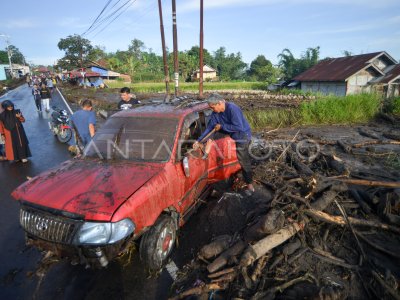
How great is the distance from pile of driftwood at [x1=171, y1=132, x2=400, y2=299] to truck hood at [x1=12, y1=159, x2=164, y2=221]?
1.23m

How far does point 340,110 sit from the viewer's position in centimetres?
1414

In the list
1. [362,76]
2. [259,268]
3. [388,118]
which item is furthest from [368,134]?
[362,76]

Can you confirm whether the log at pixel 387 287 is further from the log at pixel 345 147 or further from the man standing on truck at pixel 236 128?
the log at pixel 345 147

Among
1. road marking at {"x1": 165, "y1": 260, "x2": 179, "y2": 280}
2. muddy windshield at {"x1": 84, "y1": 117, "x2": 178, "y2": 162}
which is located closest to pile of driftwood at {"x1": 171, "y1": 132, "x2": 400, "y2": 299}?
road marking at {"x1": 165, "y1": 260, "x2": 179, "y2": 280}

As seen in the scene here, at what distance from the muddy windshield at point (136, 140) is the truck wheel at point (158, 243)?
2.97ft

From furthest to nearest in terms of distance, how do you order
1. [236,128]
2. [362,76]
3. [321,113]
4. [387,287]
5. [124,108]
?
1. [362,76]
2. [321,113]
3. [124,108]
4. [236,128]
5. [387,287]

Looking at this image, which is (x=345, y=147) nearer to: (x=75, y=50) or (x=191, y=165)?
(x=191, y=165)

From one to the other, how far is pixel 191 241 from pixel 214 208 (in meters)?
0.84

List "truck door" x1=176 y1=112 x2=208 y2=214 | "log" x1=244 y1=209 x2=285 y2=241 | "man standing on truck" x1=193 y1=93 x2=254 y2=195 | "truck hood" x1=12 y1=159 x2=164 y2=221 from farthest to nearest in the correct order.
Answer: "man standing on truck" x1=193 y1=93 x2=254 y2=195, "truck door" x1=176 y1=112 x2=208 y2=214, "log" x1=244 y1=209 x2=285 y2=241, "truck hood" x1=12 y1=159 x2=164 y2=221

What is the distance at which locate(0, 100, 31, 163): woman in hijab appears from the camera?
7434 millimetres

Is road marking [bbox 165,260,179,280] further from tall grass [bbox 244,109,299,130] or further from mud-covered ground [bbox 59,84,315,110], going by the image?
tall grass [bbox 244,109,299,130]

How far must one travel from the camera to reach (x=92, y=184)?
3.20 metres

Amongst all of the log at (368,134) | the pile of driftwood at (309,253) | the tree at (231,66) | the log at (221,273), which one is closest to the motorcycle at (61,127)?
the pile of driftwood at (309,253)

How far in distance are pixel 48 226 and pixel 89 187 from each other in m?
0.59
